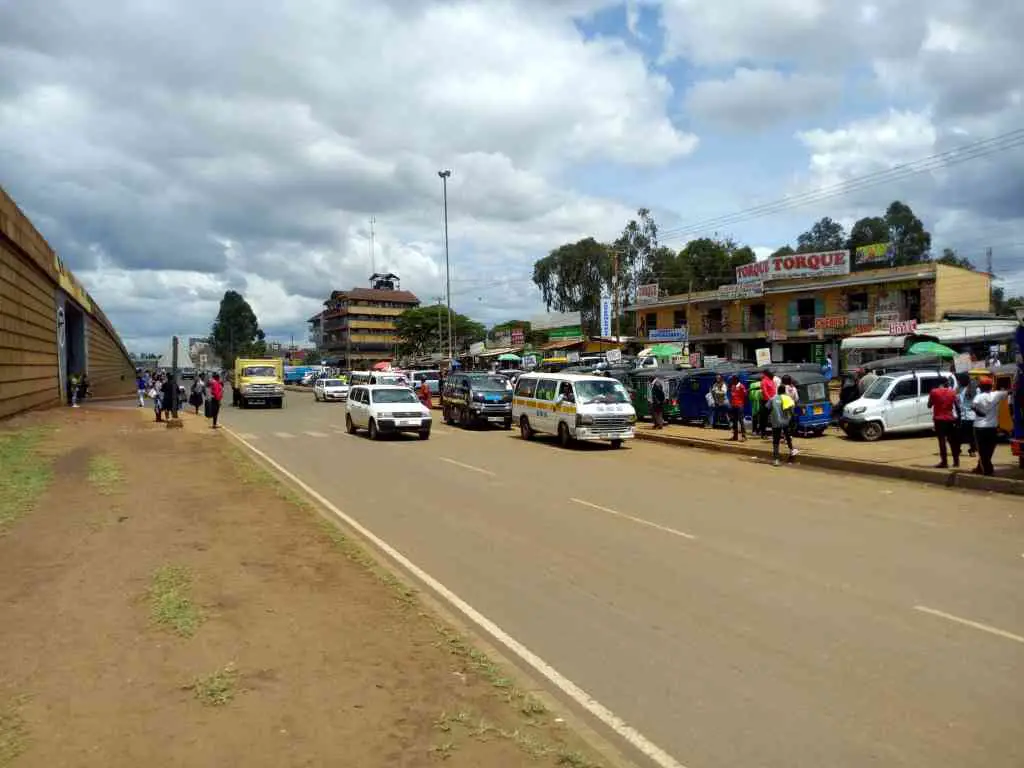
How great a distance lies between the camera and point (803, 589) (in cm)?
725

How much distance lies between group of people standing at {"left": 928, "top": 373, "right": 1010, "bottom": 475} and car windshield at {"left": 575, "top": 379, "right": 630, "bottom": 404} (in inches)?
308

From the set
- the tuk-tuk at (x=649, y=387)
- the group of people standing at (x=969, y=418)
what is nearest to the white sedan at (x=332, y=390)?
the tuk-tuk at (x=649, y=387)

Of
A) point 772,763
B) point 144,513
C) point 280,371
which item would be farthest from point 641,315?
point 772,763

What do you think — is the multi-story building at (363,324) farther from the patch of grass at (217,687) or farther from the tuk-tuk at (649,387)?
the patch of grass at (217,687)

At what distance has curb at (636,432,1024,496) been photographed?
13.3 m

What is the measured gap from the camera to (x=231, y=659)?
16.6 feet

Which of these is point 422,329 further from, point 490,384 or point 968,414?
point 968,414

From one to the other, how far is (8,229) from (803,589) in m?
22.8

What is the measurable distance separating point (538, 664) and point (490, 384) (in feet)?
74.3

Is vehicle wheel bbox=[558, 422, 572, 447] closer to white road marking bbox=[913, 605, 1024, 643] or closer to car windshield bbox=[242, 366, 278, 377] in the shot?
white road marking bbox=[913, 605, 1024, 643]

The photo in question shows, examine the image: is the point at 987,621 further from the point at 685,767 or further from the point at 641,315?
the point at 641,315

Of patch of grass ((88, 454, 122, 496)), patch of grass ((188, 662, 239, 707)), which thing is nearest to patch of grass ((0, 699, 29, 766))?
patch of grass ((188, 662, 239, 707))

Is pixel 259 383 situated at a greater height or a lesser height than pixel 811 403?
greater

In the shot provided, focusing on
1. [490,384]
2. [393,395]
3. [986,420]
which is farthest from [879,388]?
[393,395]
